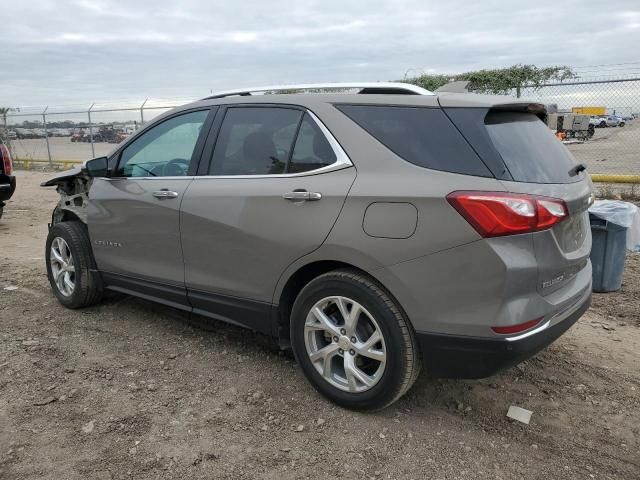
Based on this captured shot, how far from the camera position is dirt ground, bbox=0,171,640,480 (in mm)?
2680

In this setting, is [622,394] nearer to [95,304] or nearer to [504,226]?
[504,226]

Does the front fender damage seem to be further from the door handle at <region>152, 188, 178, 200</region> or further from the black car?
the black car

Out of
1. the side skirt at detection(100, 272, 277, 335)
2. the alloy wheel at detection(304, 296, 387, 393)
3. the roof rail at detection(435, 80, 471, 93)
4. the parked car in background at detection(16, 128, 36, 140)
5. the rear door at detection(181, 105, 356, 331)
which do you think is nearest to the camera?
the alloy wheel at detection(304, 296, 387, 393)

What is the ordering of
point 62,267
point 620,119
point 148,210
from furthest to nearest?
point 620,119 < point 62,267 < point 148,210

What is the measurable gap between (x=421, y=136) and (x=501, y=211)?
591 mm

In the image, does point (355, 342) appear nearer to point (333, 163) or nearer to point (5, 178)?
point (333, 163)

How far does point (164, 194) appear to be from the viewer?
3.82 m

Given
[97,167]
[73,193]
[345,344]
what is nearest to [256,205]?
[345,344]

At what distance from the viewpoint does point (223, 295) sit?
356cm

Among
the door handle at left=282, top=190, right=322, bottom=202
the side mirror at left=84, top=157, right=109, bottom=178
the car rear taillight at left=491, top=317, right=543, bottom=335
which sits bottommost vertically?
the car rear taillight at left=491, top=317, right=543, bottom=335

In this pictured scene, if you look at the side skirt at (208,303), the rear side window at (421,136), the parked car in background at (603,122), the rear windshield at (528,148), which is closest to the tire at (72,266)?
the side skirt at (208,303)

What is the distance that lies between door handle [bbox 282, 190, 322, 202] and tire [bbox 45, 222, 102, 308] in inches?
90.6

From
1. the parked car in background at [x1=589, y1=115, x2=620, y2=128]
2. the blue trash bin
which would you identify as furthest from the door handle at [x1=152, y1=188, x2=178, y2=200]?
the parked car in background at [x1=589, y1=115, x2=620, y2=128]

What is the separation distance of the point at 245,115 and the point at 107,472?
7.20ft
